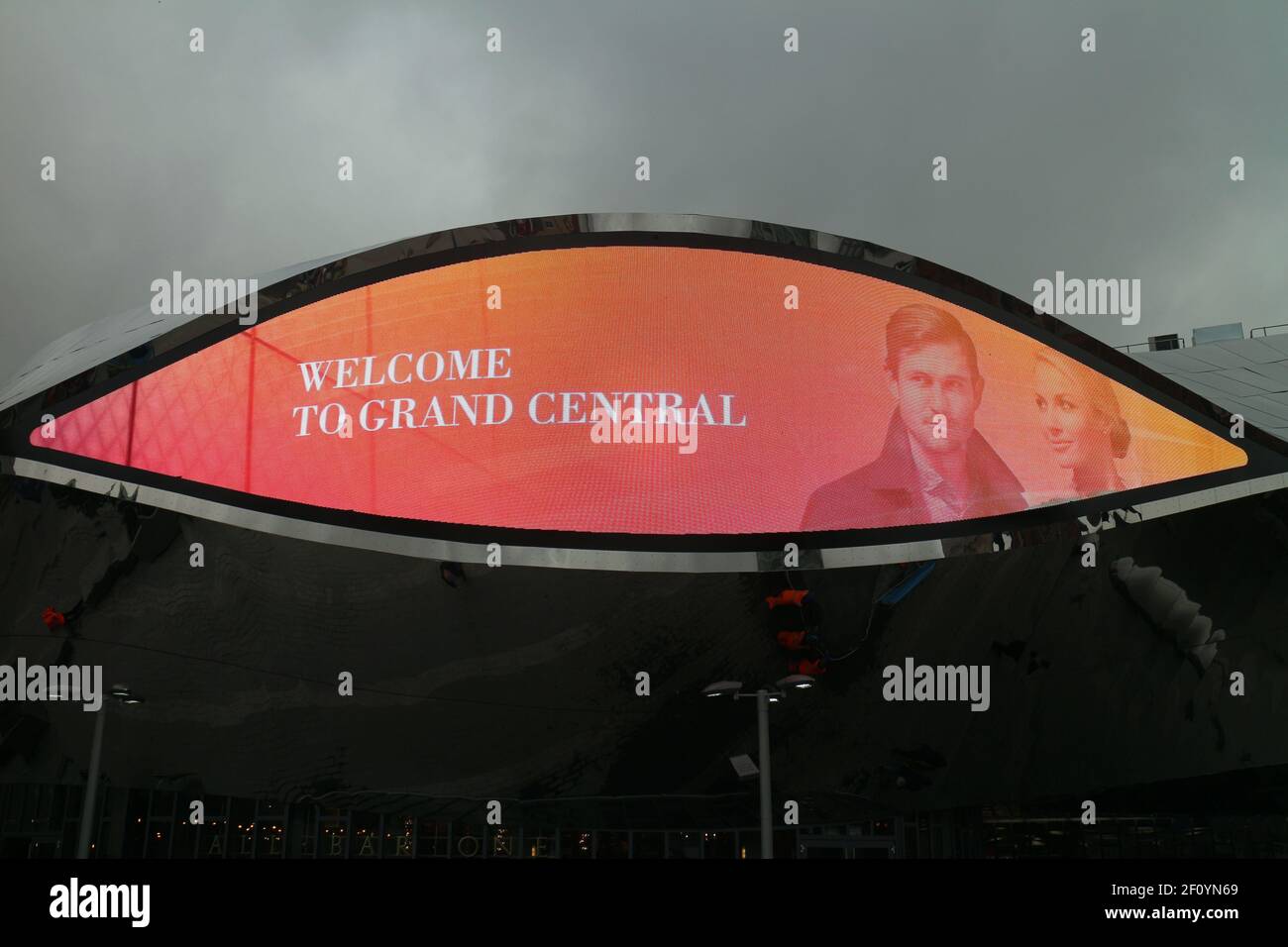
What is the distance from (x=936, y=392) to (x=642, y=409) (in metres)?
5.53

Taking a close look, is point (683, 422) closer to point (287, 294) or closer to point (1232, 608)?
point (287, 294)

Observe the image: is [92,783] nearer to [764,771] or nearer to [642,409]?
[764,771]

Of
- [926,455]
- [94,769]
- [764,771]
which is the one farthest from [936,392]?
[94,769]

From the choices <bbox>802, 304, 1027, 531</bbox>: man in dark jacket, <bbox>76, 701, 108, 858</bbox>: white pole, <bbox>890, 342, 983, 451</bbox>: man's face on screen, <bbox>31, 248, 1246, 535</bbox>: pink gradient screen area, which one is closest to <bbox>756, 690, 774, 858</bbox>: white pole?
<bbox>31, 248, 1246, 535</bbox>: pink gradient screen area

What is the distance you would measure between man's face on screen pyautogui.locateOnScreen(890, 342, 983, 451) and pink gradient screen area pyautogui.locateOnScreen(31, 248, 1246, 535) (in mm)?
41

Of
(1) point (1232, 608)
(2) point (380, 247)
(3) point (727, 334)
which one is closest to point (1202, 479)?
(1) point (1232, 608)

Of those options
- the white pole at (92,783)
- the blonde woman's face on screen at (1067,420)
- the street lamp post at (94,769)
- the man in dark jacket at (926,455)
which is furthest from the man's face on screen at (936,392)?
the white pole at (92,783)

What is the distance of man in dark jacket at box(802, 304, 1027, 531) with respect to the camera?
62.9 feet

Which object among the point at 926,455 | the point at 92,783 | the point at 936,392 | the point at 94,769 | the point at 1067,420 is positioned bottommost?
the point at 92,783

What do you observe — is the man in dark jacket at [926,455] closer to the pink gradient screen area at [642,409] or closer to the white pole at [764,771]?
the pink gradient screen area at [642,409]

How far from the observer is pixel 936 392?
783 inches

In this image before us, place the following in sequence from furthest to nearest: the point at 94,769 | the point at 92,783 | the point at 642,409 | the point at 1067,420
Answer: the point at 1067,420 < the point at 642,409 < the point at 92,783 < the point at 94,769

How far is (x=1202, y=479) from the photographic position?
19.0 m
